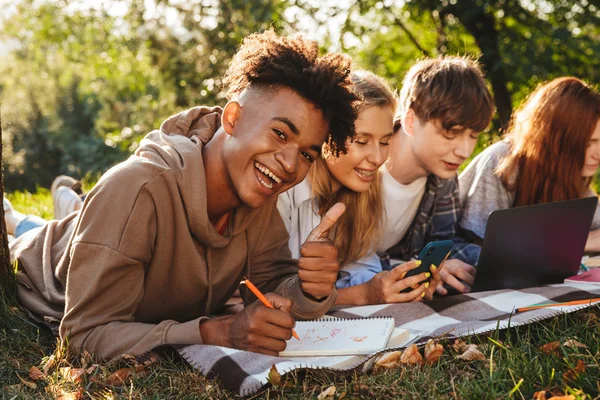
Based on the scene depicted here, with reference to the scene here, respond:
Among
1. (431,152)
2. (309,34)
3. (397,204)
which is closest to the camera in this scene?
(431,152)

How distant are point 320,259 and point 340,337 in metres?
0.31

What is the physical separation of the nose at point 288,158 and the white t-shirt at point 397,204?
1.30 m

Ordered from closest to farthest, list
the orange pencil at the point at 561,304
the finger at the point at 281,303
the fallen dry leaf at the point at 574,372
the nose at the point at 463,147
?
the fallen dry leaf at the point at 574,372
the finger at the point at 281,303
the orange pencil at the point at 561,304
the nose at the point at 463,147

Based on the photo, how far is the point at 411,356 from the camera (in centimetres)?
220

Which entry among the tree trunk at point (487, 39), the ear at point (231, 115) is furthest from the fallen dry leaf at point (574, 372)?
the tree trunk at point (487, 39)

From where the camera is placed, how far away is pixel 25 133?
3059 cm

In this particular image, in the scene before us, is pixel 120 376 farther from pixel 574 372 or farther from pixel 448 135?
pixel 448 135

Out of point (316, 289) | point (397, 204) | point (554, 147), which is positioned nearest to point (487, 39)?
point (554, 147)

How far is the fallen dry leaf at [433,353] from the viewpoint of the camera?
2.20 metres

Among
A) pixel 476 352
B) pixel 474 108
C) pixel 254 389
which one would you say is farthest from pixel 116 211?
pixel 474 108

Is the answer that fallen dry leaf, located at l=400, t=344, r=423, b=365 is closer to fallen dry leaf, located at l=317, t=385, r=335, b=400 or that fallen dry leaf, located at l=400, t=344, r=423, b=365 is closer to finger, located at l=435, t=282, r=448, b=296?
fallen dry leaf, located at l=317, t=385, r=335, b=400

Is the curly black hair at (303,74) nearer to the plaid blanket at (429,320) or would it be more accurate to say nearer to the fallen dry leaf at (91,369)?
the plaid blanket at (429,320)

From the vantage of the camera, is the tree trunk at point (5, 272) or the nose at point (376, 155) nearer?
the tree trunk at point (5, 272)

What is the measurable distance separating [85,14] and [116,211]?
32.0ft
